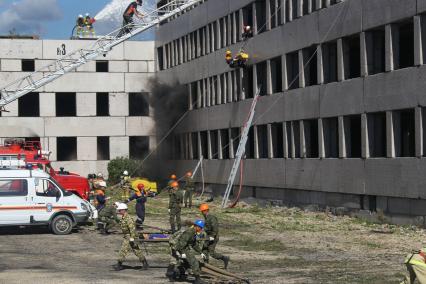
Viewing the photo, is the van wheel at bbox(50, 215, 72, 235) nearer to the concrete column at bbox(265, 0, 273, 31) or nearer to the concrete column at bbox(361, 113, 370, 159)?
the concrete column at bbox(361, 113, 370, 159)

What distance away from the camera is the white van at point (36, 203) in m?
27.9

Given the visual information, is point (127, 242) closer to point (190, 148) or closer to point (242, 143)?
point (242, 143)

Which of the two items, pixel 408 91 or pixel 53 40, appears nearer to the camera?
pixel 408 91

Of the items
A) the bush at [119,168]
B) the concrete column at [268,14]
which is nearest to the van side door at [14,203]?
the concrete column at [268,14]

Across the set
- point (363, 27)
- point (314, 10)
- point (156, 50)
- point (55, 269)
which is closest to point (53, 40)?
point (156, 50)

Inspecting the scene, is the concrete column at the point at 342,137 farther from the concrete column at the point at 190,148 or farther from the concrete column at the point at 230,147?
the concrete column at the point at 190,148

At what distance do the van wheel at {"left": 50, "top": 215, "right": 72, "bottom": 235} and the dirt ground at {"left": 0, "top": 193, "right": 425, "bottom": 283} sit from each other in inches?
13.4

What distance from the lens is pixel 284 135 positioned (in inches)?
1576

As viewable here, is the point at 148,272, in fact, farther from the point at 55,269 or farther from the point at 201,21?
the point at 201,21

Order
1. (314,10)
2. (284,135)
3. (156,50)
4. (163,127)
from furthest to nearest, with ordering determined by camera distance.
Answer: (156,50) → (163,127) → (284,135) → (314,10)

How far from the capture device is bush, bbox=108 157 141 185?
60.1 meters

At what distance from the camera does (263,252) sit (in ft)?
76.7

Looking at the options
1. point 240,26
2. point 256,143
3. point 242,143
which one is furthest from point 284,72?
point 240,26

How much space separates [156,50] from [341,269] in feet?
155
